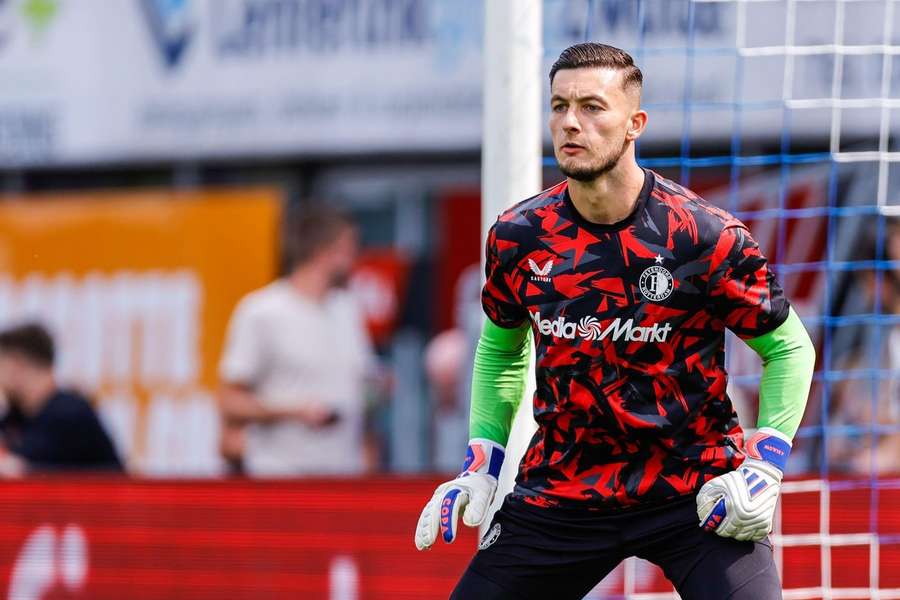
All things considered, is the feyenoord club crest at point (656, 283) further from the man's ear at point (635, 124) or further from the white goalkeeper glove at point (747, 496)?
the white goalkeeper glove at point (747, 496)

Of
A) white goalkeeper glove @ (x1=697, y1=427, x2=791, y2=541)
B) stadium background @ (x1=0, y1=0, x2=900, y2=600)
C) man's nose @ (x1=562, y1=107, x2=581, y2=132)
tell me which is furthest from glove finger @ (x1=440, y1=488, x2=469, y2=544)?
stadium background @ (x1=0, y1=0, x2=900, y2=600)

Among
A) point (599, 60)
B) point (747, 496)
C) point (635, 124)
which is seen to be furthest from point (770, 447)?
point (599, 60)

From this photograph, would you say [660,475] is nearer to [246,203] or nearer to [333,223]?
[333,223]

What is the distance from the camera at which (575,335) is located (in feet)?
12.7

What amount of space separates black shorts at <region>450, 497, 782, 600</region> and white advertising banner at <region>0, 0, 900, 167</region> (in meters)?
5.74

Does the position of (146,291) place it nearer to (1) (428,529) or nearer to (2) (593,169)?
(1) (428,529)

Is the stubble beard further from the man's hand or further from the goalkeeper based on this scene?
the man's hand

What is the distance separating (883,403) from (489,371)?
9.87ft

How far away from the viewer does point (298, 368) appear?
8.68m

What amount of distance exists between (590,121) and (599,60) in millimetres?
153

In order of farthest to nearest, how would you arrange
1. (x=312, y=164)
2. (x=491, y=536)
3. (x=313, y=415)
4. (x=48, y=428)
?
(x=312, y=164), (x=313, y=415), (x=48, y=428), (x=491, y=536)

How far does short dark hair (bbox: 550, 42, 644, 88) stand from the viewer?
12.4 ft

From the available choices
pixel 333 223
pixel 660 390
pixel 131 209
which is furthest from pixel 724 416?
pixel 131 209

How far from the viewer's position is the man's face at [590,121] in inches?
148
